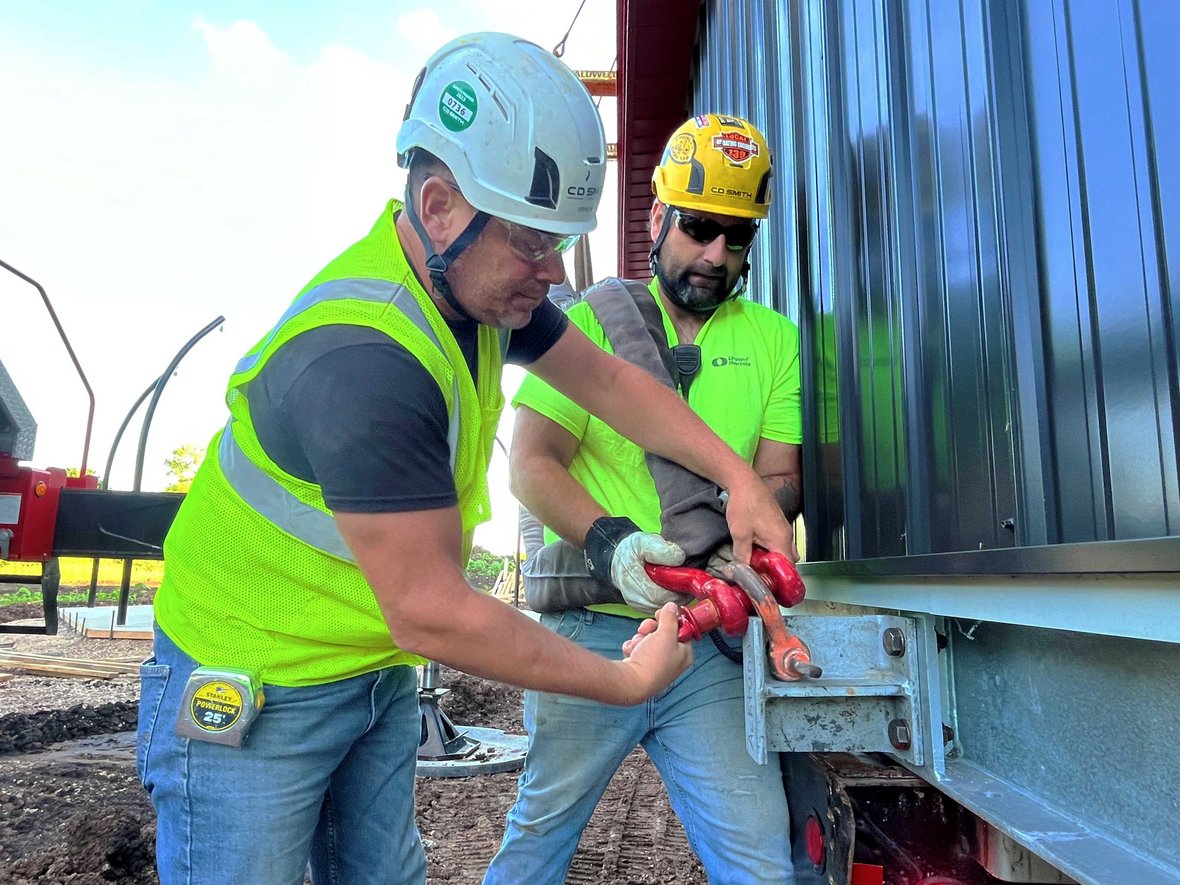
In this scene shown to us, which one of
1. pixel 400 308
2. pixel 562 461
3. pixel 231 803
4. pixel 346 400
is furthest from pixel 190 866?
pixel 562 461

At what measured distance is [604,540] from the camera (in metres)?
2.30

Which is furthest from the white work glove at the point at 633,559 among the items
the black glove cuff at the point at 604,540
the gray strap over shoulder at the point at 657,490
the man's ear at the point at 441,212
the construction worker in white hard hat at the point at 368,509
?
the man's ear at the point at 441,212

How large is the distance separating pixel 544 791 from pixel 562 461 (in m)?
0.84

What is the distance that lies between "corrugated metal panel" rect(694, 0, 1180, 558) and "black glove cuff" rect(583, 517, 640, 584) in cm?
61

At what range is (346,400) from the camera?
4.87ft

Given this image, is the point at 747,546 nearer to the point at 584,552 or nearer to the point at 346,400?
the point at 584,552

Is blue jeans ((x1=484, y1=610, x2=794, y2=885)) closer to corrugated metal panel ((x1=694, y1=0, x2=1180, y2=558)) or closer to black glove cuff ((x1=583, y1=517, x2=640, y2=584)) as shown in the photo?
black glove cuff ((x1=583, y1=517, x2=640, y2=584))

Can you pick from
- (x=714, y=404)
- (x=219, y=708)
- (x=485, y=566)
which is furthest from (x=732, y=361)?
(x=485, y=566)

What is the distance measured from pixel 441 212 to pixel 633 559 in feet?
3.00

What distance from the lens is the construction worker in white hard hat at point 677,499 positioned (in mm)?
2266

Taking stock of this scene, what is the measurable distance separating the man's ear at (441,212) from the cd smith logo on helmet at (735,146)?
104 cm

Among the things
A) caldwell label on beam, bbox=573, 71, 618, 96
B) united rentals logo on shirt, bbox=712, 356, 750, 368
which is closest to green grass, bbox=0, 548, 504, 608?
caldwell label on beam, bbox=573, 71, 618, 96

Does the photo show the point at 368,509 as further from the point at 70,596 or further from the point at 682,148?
the point at 70,596

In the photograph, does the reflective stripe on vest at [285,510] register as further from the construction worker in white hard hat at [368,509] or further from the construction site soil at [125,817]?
A: the construction site soil at [125,817]
